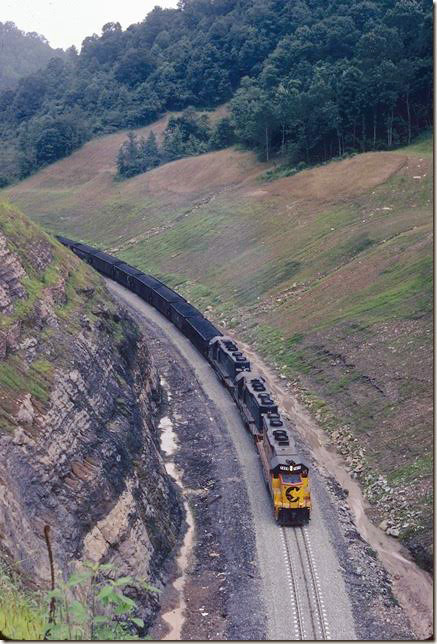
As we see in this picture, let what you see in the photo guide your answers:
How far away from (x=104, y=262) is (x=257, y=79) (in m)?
58.3

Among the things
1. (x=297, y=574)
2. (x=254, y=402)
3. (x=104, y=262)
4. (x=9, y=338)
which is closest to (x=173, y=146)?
(x=104, y=262)

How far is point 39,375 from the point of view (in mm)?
30062

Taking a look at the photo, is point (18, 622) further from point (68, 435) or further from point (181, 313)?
point (181, 313)

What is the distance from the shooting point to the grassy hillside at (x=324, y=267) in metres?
39.2

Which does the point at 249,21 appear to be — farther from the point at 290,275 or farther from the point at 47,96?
the point at 290,275

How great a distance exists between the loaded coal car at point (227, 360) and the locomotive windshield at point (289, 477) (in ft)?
44.5

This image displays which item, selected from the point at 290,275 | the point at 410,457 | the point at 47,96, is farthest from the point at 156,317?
the point at 47,96

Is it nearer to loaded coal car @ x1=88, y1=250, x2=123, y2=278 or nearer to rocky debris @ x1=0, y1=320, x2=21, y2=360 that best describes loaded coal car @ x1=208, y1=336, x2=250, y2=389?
rocky debris @ x1=0, y1=320, x2=21, y2=360

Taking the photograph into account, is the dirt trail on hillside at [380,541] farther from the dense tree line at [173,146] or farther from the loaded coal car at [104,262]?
the dense tree line at [173,146]

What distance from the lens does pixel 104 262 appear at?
75.8 metres

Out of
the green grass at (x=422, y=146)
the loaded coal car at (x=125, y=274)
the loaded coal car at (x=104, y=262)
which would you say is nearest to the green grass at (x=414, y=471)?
the loaded coal car at (x=125, y=274)

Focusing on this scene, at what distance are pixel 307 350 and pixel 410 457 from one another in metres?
17.5

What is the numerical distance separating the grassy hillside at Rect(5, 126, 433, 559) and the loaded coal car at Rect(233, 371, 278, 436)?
18.8 feet

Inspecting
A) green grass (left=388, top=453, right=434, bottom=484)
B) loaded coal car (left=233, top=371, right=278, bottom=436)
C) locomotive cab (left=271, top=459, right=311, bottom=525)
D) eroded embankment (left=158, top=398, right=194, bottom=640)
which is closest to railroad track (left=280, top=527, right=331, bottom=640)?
locomotive cab (left=271, top=459, right=311, bottom=525)
